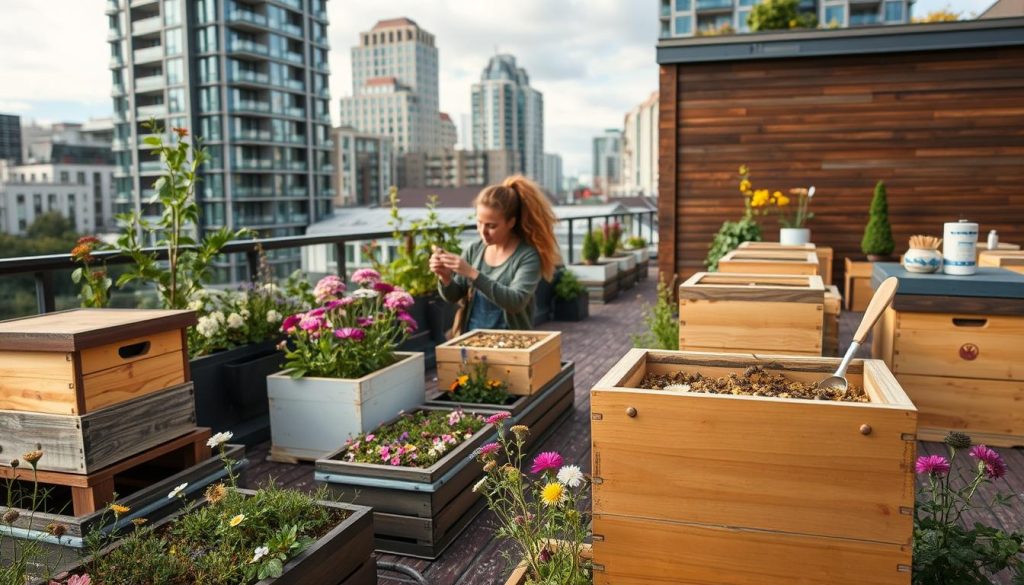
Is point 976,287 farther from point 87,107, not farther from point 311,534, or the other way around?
point 87,107

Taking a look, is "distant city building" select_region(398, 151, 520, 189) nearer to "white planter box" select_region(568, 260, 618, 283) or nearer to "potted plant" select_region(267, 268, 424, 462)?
"white planter box" select_region(568, 260, 618, 283)

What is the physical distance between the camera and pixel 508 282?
402 cm

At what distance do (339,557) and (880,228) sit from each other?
6.28m

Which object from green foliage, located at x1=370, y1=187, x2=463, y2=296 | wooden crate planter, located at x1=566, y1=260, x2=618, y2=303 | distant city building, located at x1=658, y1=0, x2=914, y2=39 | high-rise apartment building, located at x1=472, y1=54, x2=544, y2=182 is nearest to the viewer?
green foliage, located at x1=370, y1=187, x2=463, y2=296

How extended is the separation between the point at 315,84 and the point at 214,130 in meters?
9.77

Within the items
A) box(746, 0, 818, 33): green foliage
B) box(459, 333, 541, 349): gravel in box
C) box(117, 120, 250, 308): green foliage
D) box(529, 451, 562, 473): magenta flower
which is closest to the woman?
box(459, 333, 541, 349): gravel in box

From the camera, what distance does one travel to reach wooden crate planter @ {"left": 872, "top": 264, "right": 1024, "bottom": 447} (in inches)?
132

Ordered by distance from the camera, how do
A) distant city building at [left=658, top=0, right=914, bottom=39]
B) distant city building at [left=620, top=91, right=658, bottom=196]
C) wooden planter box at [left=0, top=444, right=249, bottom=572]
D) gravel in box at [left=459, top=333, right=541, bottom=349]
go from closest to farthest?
wooden planter box at [left=0, top=444, right=249, bottom=572] → gravel in box at [left=459, top=333, right=541, bottom=349] → distant city building at [left=658, top=0, right=914, bottom=39] → distant city building at [left=620, top=91, right=658, bottom=196]

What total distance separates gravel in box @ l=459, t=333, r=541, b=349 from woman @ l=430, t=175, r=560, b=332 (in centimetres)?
15

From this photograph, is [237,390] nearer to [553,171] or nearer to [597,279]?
[597,279]

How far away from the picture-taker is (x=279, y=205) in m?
60.4

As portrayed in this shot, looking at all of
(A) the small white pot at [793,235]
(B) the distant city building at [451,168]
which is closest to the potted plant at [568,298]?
(A) the small white pot at [793,235]

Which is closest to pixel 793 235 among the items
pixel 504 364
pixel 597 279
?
pixel 597 279

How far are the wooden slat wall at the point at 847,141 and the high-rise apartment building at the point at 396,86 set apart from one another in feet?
408
